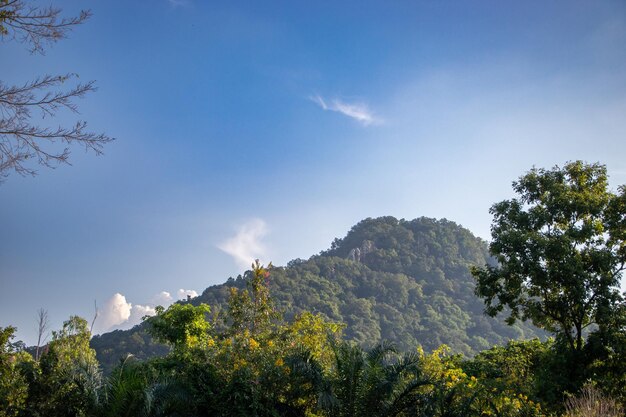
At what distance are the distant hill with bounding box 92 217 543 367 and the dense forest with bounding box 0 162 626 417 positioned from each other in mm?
32993

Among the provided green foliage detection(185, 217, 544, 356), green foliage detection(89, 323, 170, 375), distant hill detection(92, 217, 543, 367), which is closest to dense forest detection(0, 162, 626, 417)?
green foliage detection(89, 323, 170, 375)

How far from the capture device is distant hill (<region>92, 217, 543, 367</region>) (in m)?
63.2

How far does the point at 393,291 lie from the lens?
83375 millimetres

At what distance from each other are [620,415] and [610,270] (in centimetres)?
432

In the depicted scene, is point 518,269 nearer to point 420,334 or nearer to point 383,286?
point 420,334

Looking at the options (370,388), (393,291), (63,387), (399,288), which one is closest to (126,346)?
(63,387)

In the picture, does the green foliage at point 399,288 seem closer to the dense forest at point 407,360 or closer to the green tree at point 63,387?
the dense forest at point 407,360

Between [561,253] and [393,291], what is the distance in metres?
72.2

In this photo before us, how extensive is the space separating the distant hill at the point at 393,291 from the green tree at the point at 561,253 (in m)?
35.0

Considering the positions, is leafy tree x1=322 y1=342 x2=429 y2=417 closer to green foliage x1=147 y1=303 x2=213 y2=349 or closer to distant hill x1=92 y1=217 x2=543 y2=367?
green foliage x1=147 y1=303 x2=213 y2=349

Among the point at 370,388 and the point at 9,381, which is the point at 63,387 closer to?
the point at 9,381

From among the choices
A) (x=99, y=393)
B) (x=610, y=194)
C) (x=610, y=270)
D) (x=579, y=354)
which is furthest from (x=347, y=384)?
(x=610, y=194)

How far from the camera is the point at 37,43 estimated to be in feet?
22.8

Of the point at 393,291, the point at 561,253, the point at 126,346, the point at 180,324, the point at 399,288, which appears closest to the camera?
the point at 561,253
